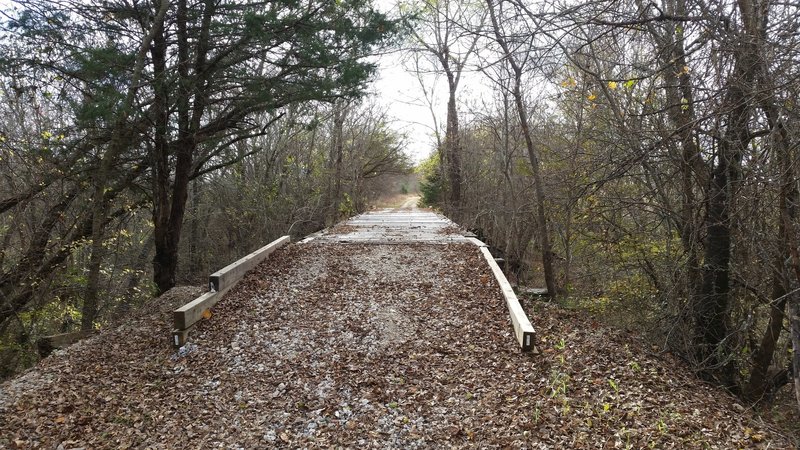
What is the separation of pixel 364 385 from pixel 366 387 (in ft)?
0.13

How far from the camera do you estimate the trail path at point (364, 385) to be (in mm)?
4227

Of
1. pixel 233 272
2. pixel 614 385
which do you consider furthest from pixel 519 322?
pixel 233 272

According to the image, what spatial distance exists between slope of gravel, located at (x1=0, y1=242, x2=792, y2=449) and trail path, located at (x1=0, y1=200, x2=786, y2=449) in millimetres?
18

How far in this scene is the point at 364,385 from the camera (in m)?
5.09

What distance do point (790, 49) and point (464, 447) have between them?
157 inches

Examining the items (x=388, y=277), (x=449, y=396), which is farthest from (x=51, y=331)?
(x=449, y=396)

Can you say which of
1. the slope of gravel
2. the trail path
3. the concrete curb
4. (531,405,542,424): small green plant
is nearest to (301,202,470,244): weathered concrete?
the concrete curb

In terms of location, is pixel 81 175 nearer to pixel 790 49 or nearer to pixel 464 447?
pixel 464 447

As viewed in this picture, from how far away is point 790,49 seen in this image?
140 inches

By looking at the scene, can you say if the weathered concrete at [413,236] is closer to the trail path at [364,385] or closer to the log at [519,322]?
the log at [519,322]

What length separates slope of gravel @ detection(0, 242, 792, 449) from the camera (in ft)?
13.9

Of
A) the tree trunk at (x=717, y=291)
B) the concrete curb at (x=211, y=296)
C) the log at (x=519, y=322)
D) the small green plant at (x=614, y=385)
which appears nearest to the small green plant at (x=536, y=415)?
the small green plant at (x=614, y=385)

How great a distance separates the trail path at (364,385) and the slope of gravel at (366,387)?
2 cm

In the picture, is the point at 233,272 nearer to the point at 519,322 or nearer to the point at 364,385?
the point at 364,385
